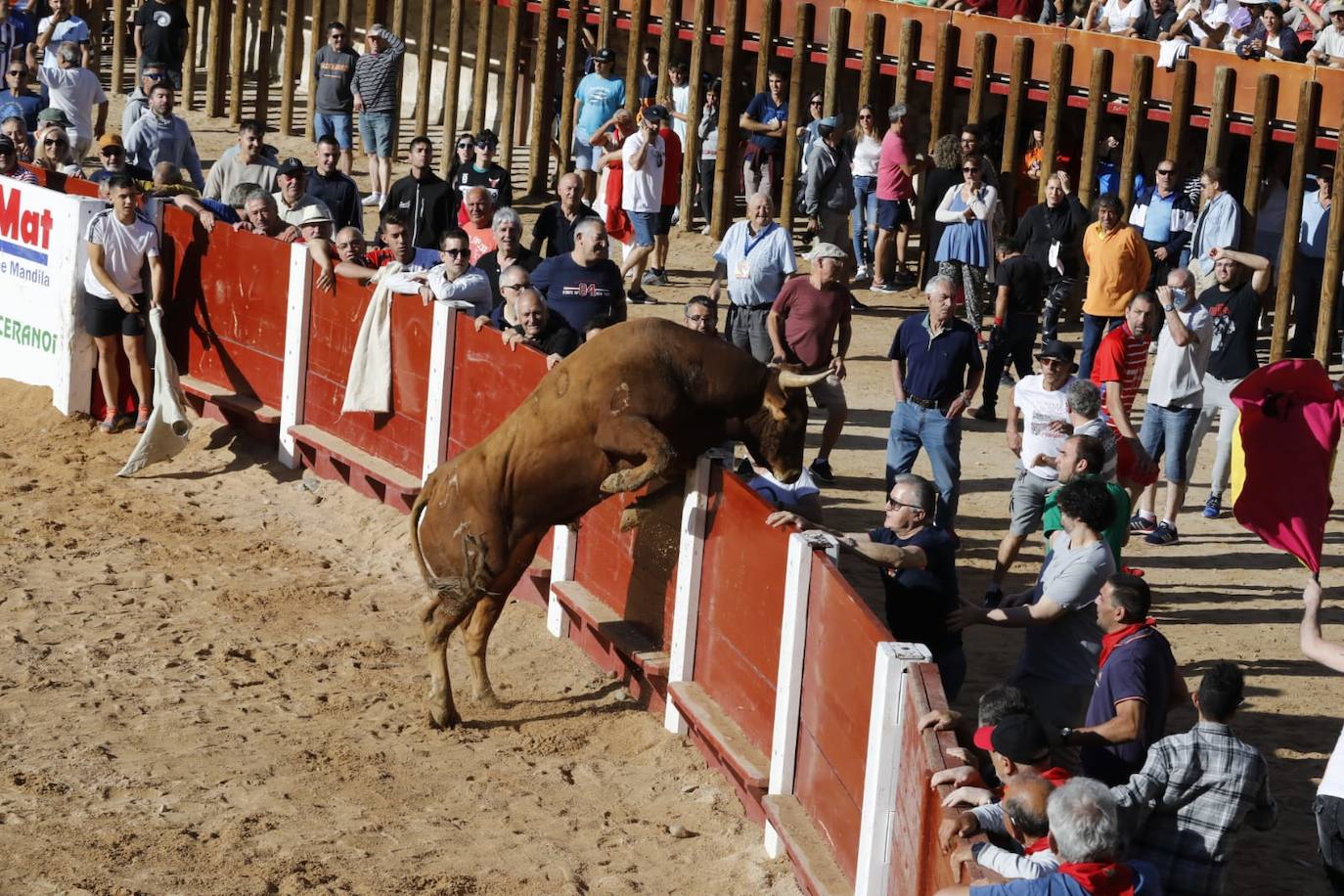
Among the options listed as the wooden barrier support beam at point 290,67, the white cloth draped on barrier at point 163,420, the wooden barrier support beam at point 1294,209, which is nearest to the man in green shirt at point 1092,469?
the white cloth draped on barrier at point 163,420

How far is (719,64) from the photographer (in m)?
22.0

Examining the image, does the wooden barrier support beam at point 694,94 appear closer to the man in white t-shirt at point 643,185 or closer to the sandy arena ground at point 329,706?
the man in white t-shirt at point 643,185

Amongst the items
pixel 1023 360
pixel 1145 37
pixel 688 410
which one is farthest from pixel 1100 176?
pixel 688 410

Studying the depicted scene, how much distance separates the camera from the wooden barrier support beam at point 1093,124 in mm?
17438

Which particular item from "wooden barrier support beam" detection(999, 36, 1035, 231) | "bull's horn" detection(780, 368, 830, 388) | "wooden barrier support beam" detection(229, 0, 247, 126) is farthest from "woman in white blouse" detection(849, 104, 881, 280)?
"bull's horn" detection(780, 368, 830, 388)

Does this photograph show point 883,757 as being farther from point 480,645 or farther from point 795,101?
point 795,101

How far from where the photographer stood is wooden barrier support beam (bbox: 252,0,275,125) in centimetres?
2284

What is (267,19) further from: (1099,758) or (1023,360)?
(1099,758)

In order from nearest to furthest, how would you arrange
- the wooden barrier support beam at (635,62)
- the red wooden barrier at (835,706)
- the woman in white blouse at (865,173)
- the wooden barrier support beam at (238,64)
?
the red wooden barrier at (835,706)
the woman in white blouse at (865,173)
the wooden barrier support beam at (635,62)
the wooden barrier support beam at (238,64)

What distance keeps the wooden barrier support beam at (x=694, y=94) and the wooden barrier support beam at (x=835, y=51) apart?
1.05 m

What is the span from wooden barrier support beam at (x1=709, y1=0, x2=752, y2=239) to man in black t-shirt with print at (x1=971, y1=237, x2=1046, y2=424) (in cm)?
521

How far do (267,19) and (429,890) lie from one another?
17948mm

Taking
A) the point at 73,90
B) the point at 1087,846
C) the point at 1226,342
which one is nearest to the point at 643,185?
the point at 1226,342

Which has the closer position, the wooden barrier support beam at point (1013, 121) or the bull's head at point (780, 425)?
the bull's head at point (780, 425)
